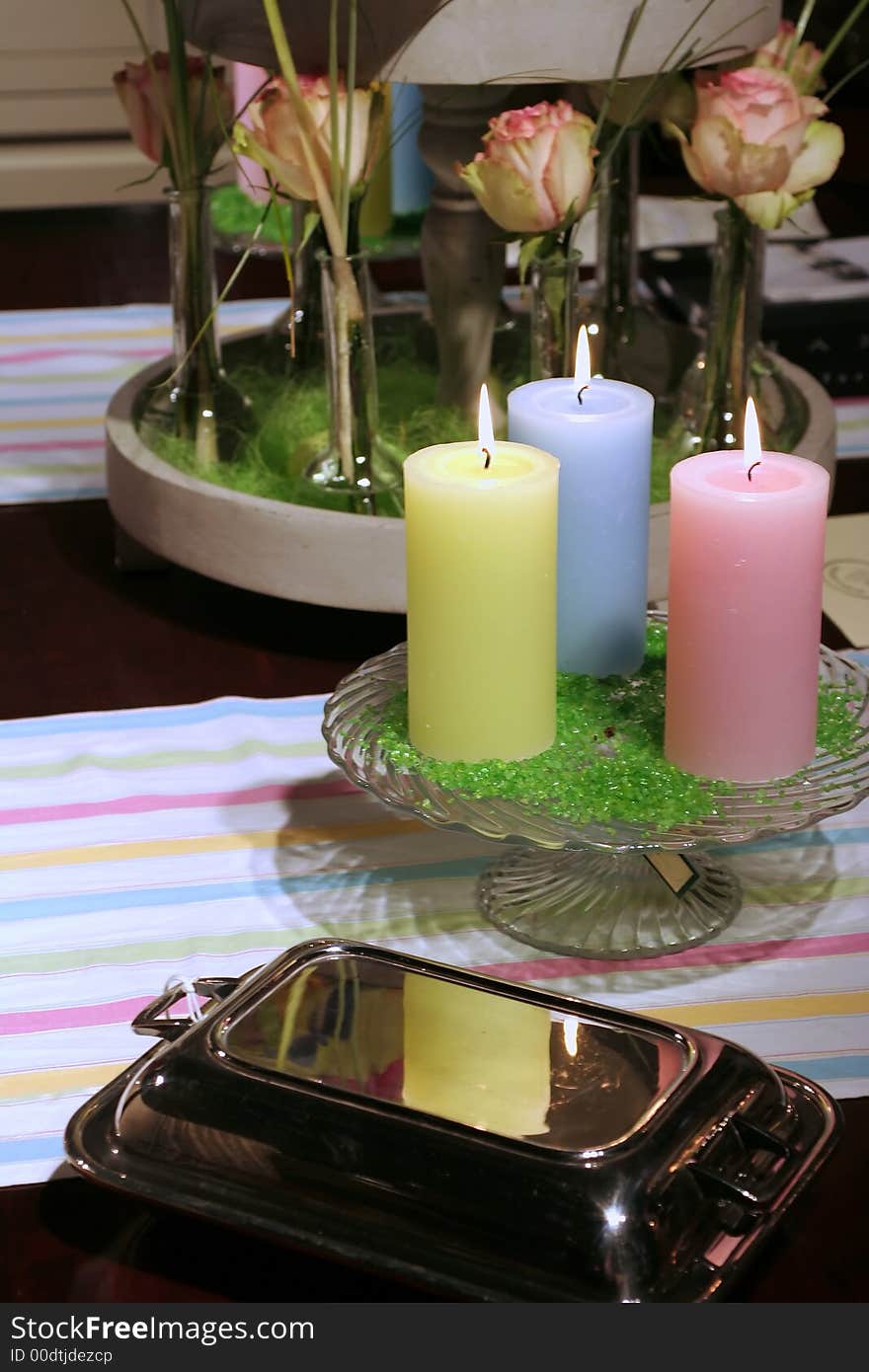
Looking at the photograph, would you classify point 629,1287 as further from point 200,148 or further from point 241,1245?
point 200,148

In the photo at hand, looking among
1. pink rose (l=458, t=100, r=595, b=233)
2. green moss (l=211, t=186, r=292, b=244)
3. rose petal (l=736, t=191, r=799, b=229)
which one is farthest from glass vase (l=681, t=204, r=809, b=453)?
green moss (l=211, t=186, r=292, b=244)

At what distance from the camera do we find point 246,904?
0.73 metres

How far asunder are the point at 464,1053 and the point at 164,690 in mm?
432

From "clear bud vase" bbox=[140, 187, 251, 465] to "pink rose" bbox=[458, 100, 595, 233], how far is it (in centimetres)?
22

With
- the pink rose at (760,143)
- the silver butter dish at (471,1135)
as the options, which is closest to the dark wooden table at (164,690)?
the silver butter dish at (471,1135)

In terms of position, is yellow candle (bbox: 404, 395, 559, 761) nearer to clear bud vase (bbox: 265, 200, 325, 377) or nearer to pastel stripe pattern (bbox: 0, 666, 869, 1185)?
pastel stripe pattern (bbox: 0, 666, 869, 1185)

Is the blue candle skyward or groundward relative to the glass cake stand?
skyward

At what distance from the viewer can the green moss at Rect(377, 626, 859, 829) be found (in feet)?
2.06

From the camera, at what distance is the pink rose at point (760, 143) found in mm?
850

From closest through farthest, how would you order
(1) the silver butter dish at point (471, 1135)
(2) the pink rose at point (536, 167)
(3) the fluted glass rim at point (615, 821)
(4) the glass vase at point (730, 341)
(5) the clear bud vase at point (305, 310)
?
(1) the silver butter dish at point (471, 1135) < (3) the fluted glass rim at point (615, 821) < (2) the pink rose at point (536, 167) < (4) the glass vase at point (730, 341) < (5) the clear bud vase at point (305, 310)

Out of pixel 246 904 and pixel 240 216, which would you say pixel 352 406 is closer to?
pixel 246 904

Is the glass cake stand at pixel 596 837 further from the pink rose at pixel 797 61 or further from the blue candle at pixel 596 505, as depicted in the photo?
the pink rose at pixel 797 61

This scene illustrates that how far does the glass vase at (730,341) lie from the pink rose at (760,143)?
1.2 inches

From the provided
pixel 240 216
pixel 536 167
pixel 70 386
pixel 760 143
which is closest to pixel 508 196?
pixel 536 167
